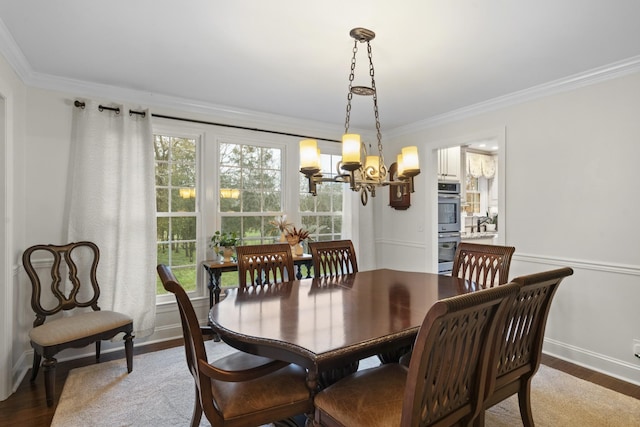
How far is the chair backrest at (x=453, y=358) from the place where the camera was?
112 cm

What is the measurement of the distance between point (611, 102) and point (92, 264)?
14.9 feet

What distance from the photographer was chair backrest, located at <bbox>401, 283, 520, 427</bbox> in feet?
3.69

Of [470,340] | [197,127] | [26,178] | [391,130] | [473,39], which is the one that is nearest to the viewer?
[470,340]

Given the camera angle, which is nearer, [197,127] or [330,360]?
[330,360]

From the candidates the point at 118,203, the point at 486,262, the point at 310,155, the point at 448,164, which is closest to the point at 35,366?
the point at 118,203

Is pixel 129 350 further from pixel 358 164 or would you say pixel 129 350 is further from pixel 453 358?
pixel 453 358

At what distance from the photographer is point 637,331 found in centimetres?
267

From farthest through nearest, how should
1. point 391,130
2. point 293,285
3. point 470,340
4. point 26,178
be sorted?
point 391,130
point 26,178
point 293,285
point 470,340

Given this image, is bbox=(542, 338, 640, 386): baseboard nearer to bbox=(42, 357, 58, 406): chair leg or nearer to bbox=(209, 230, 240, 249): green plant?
bbox=(209, 230, 240, 249): green plant

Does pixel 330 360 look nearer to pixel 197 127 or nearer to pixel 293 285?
pixel 293 285

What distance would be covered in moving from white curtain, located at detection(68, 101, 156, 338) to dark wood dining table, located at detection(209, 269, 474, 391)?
1.48 m

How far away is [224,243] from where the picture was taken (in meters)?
3.56

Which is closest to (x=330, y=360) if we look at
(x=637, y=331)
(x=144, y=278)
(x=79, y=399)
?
(x=79, y=399)

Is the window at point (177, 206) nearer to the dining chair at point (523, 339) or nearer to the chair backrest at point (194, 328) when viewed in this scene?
the chair backrest at point (194, 328)
